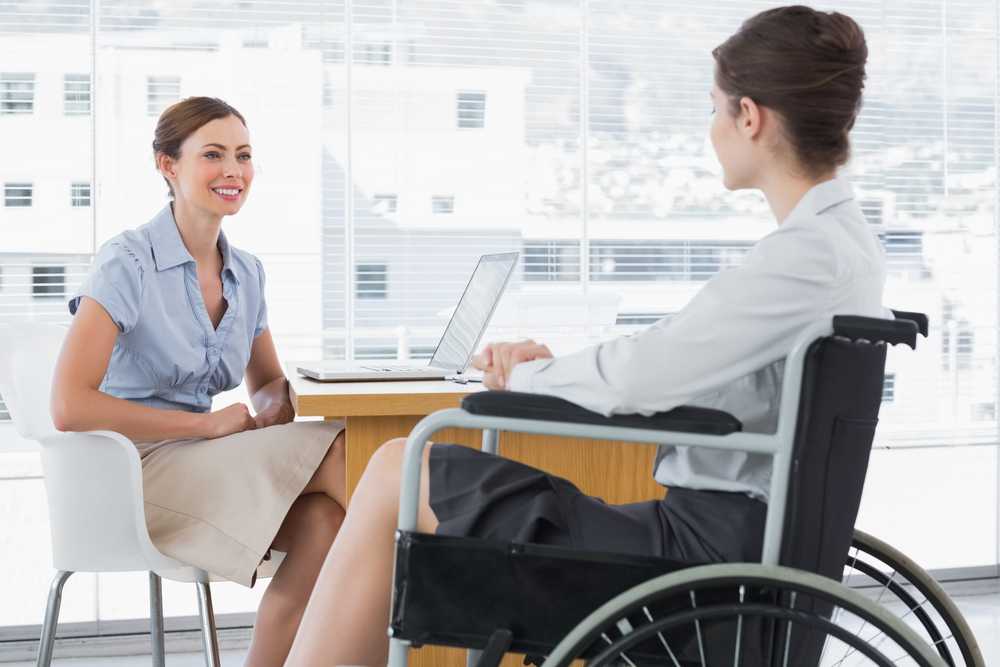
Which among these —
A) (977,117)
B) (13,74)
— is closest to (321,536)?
(13,74)

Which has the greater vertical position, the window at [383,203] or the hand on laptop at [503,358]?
the window at [383,203]

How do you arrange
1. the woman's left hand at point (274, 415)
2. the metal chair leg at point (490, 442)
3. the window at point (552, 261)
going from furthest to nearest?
1. the window at point (552, 261)
2. the woman's left hand at point (274, 415)
3. the metal chair leg at point (490, 442)

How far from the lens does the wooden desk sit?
1415 millimetres

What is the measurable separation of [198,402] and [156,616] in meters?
0.41

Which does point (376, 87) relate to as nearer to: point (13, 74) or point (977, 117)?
point (13, 74)

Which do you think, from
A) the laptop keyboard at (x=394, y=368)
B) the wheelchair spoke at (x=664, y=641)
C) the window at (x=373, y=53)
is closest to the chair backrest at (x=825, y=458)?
the wheelchair spoke at (x=664, y=641)

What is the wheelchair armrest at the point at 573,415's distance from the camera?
0.95 metres

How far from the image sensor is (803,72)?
107cm

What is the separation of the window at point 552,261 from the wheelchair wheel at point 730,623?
5.80 ft

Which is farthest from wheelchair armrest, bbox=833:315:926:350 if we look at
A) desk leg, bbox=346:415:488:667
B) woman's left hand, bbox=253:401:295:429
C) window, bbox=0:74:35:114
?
window, bbox=0:74:35:114

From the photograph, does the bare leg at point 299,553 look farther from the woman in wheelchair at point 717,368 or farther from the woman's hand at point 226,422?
the woman in wheelchair at point 717,368

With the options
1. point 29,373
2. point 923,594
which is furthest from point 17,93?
point 923,594

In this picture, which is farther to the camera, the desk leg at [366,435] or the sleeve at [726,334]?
the desk leg at [366,435]

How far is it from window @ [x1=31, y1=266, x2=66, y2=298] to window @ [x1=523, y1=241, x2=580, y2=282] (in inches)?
50.6
